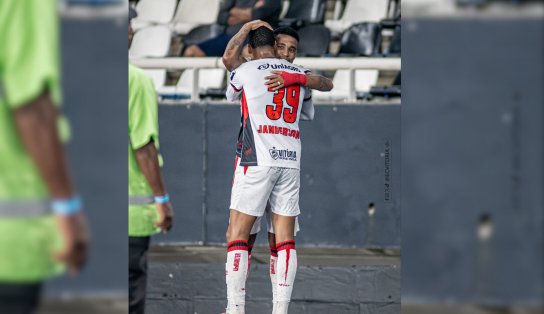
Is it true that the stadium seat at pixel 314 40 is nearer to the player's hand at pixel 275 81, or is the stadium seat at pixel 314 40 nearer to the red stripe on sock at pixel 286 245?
the player's hand at pixel 275 81

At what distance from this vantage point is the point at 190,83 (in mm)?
6336

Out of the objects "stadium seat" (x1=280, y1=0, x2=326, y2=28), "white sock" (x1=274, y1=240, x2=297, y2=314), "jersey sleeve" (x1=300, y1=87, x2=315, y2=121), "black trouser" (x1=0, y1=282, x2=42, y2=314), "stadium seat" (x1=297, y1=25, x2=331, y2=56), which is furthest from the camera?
"stadium seat" (x1=280, y1=0, x2=326, y2=28)

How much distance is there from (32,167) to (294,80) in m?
2.95

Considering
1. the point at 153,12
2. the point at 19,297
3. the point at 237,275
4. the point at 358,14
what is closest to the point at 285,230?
the point at 237,275

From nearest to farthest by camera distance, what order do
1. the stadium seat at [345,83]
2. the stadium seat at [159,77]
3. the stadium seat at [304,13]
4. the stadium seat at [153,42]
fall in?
1. the stadium seat at [159,77]
2. the stadium seat at [153,42]
3. the stadium seat at [345,83]
4. the stadium seat at [304,13]

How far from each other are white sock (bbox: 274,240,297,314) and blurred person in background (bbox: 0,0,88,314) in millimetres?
2736

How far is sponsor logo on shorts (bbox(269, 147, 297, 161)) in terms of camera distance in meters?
4.64

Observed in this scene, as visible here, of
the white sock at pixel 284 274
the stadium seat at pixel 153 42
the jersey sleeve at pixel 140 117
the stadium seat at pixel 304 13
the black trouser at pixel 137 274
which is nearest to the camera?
the jersey sleeve at pixel 140 117

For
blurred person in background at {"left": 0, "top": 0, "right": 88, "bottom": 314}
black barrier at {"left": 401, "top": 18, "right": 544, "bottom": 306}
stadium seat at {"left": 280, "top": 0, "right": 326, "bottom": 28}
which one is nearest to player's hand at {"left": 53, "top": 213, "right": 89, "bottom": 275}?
blurred person in background at {"left": 0, "top": 0, "right": 88, "bottom": 314}

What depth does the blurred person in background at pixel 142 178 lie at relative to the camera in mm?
3889

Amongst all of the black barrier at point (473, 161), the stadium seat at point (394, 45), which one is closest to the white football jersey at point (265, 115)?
the stadium seat at point (394, 45)

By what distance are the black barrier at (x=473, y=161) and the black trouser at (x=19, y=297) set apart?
45.1 inches

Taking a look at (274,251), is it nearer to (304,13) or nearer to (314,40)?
(314,40)

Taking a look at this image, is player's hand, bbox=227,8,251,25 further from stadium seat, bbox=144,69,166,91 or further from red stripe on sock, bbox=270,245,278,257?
red stripe on sock, bbox=270,245,278,257
